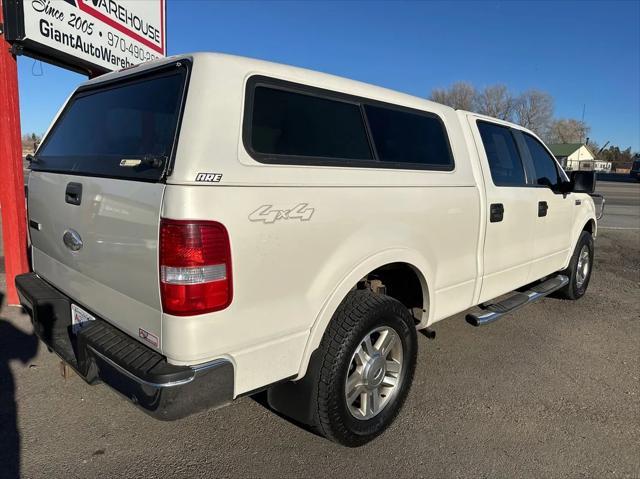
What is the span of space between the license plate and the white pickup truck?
2 centimetres

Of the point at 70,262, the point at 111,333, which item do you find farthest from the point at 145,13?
the point at 111,333

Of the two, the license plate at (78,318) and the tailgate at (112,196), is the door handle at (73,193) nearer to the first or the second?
the tailgate at (112,196)

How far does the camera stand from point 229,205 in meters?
1.97

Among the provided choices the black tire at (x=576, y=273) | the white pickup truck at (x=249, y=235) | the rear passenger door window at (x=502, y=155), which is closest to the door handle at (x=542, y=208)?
the rear passenger door window at (x=502, y=155)

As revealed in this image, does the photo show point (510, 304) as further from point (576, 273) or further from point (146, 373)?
point (146, 373)

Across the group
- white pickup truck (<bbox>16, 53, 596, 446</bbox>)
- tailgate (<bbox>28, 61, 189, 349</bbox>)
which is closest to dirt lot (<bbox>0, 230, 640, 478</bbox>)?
white pickup truck (<bbox>16, 53, 596, 446</bbox>)

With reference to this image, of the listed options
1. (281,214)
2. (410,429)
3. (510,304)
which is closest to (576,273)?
(510,304)

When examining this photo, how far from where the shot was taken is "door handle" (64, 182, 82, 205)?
2436mm

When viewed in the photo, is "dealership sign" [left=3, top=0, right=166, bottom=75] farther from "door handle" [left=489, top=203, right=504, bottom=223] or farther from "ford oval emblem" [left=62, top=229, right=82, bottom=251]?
"door handle" [left=489, top=203, right=504, bottom=223]

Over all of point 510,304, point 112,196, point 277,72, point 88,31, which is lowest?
point 510,304

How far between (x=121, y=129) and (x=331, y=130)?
1.15 metres

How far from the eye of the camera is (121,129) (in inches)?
103

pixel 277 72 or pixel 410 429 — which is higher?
pixel 277 72

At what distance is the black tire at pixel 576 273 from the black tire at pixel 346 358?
345 centimetres
